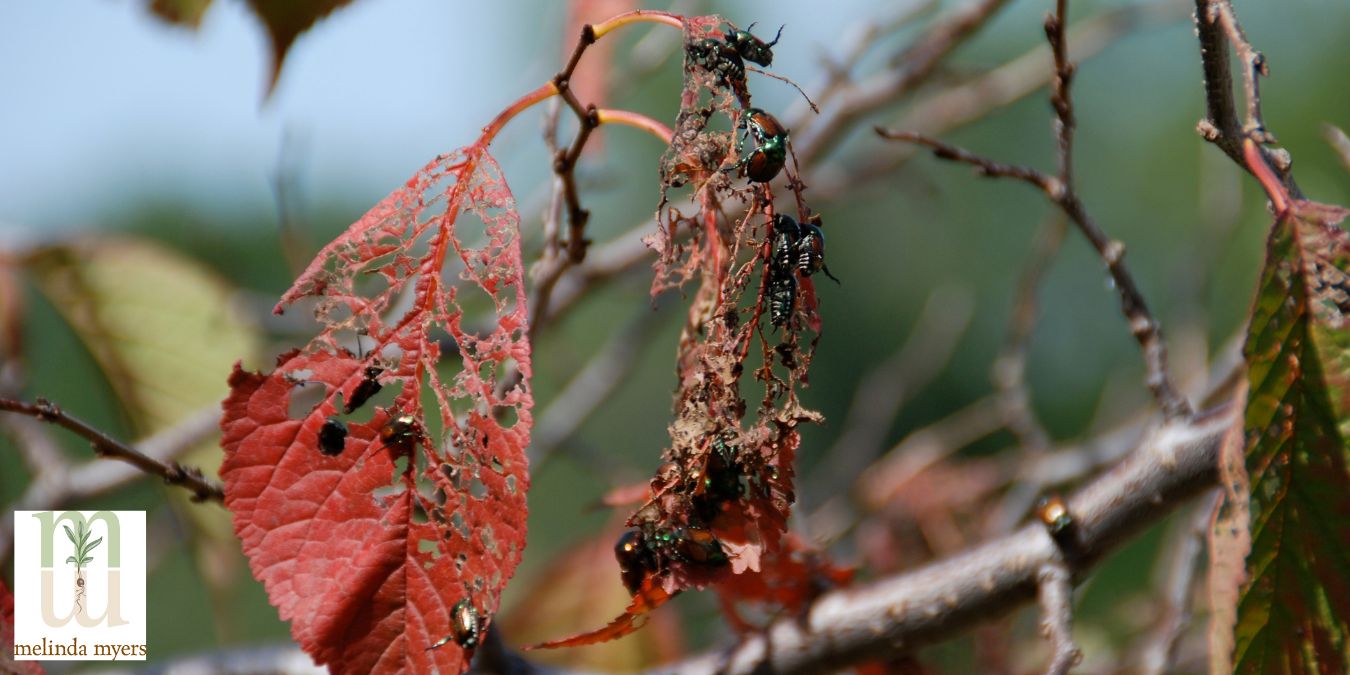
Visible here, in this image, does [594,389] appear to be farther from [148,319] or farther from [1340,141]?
[1340,141]

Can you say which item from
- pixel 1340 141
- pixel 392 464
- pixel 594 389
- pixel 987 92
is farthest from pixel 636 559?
pixel 987 92

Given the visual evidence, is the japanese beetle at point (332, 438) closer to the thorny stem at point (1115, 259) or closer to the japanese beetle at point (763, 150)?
the japanese beetle at point (763, 150)

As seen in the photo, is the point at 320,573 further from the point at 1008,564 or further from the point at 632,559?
the point at 1008,564

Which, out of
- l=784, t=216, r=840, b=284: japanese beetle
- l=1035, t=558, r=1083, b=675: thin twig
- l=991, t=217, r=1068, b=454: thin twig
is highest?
l=991, t=217, r=1068, b=454: thin twig

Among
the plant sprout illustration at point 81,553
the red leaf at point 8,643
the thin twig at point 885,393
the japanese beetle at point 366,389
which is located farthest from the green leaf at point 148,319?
the thin twig at point 885,393

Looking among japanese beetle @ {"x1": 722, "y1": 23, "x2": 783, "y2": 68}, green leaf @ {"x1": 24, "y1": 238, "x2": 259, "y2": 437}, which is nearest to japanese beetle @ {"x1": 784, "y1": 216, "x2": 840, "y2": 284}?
japanese beetle @ {"x1": 722, "y1": 23, "x2": 783, "y2": 68}

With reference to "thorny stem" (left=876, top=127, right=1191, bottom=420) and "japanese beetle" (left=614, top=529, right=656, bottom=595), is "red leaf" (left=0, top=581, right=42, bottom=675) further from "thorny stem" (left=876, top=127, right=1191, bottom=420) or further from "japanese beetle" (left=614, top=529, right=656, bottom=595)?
"thorny stem" (left=876, top=127, right=1191, bottom=420)

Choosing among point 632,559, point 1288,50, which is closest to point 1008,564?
point 632,559
